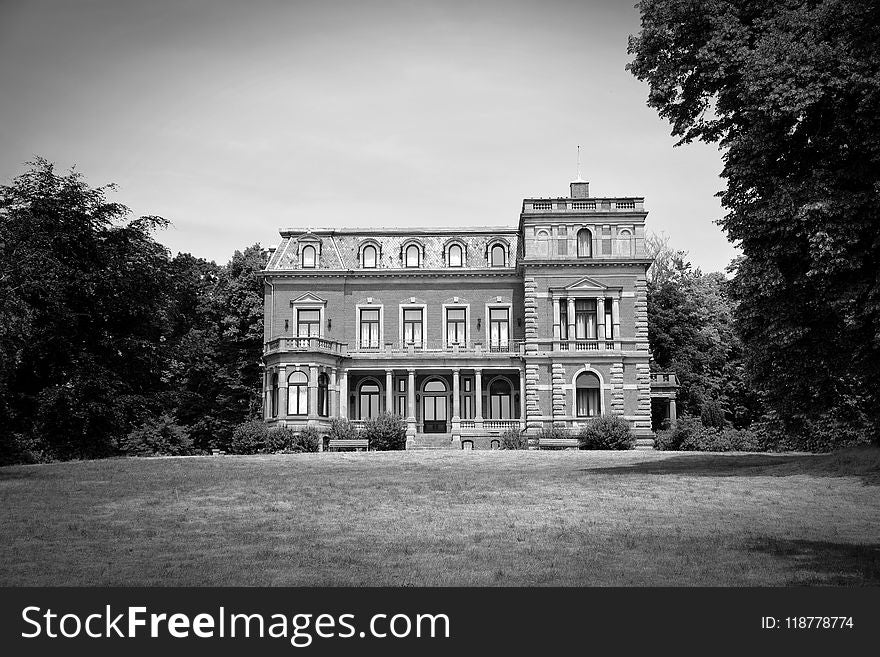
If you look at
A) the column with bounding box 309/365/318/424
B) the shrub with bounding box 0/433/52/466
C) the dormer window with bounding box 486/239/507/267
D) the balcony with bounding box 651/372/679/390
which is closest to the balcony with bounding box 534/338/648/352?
the balcony with bounding box 651/372/679/390

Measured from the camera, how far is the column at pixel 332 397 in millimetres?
49406

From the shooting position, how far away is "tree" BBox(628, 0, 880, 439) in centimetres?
1909

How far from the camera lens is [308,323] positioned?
51.9 metres

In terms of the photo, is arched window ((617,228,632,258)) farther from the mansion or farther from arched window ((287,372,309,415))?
arched window ((287,372,309,415))

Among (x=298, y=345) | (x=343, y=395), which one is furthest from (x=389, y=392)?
(x=298, y=345)

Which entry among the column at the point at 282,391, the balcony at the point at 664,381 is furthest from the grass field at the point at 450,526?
the balcony at the point at 664,381

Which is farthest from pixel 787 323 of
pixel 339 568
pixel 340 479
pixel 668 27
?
pixel 339 568

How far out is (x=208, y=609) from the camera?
8969 millimetres

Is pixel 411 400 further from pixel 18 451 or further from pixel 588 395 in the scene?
pixel 18 451

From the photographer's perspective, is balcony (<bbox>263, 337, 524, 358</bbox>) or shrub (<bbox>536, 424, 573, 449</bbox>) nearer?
shrub (<bbox>536, 424, 573, 449</bbox>)

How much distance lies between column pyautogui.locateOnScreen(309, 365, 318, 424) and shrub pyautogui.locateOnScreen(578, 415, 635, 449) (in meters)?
14.6

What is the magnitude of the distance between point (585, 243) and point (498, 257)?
586 cm

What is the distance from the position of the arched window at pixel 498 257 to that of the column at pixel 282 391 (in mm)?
14091

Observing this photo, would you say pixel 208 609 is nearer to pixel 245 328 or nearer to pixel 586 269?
pixel 586 269
